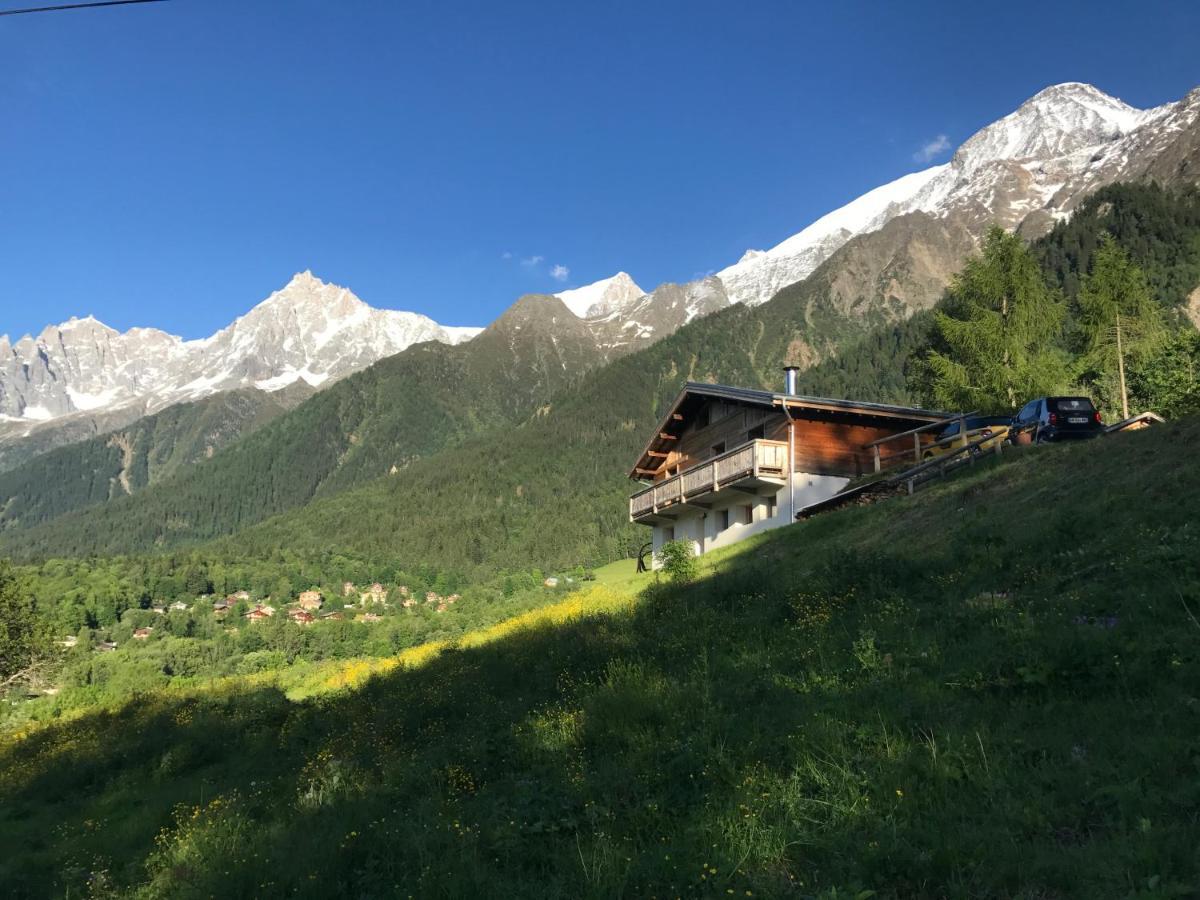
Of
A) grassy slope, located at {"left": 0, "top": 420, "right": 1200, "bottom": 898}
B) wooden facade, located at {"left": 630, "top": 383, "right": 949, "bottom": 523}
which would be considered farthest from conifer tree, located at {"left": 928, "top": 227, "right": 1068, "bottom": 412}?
grassy slope, located at {"left": 0, "top": 420, "right": 1200, "bottom": 898}

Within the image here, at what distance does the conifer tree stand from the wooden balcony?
15320 mm

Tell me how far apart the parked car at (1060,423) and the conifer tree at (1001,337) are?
51.8 ft

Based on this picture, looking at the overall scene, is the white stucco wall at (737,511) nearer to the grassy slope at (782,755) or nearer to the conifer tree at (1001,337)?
the grassy slope at (782,755)

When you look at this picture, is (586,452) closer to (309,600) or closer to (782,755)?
(309,600)

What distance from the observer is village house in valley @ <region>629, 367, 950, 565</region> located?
30.2 metres

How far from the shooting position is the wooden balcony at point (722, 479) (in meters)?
30.2

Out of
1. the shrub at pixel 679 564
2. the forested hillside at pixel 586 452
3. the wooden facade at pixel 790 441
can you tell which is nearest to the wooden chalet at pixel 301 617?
the forested hillside at pixel 586 452

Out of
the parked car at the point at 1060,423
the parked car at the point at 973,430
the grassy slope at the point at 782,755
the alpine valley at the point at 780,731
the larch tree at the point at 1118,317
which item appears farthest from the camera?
the larch tree at the point at 1118,317

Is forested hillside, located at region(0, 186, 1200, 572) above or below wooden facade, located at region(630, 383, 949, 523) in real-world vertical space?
above

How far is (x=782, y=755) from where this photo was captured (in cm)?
795

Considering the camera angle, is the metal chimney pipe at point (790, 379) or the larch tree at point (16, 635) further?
the larch tree at point (16, 635)

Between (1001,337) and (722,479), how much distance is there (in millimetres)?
18684

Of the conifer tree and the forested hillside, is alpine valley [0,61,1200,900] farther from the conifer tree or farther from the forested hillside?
the forested hillside

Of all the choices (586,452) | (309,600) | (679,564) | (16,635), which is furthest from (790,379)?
(586,452)
